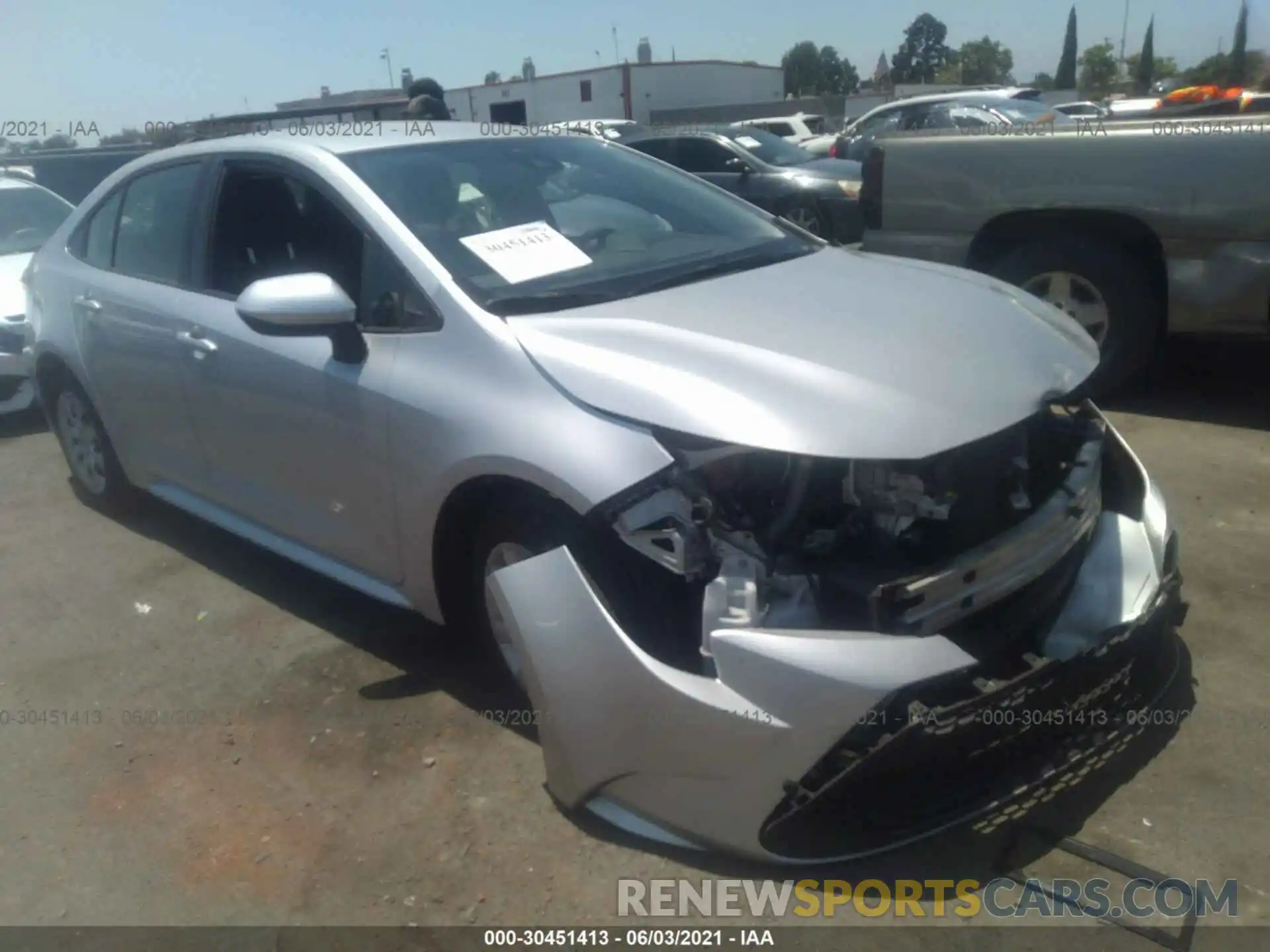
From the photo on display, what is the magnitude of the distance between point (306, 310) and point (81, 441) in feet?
8.81

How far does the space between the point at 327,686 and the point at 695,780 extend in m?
1.59

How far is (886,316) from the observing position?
2.82m

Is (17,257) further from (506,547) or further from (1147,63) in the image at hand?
(1147,63)

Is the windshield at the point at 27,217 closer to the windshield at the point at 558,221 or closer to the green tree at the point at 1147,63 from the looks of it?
the windshield at the point at 558,221

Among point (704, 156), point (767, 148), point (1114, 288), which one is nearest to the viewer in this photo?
point (1114, 288)

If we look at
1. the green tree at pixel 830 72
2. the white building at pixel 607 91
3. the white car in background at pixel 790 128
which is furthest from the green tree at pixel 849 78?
the white car in background at pixel 790 128

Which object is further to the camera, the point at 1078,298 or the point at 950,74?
the point at 950,74

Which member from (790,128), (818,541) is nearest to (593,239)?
(818,541)

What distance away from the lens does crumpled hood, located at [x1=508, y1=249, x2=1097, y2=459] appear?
2326 millimetres

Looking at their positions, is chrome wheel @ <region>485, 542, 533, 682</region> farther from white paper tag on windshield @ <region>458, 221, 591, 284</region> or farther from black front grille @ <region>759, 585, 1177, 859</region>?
black front grille @ <region>759, 585, 1177, 859</region>

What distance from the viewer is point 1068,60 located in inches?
2616

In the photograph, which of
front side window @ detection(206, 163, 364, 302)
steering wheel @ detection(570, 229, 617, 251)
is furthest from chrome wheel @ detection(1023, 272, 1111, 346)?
front side window @ detection(206, 163, 364, 302)
